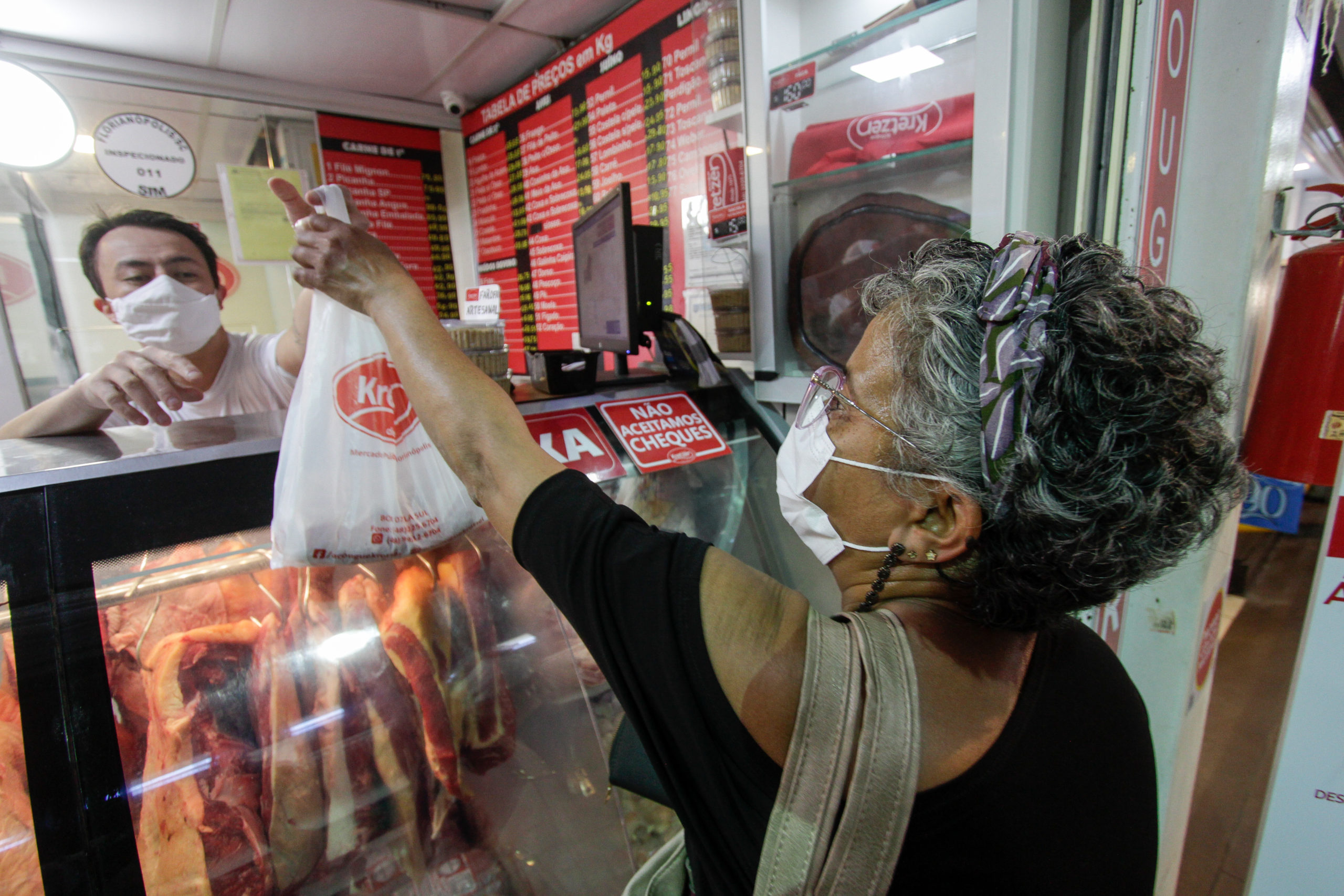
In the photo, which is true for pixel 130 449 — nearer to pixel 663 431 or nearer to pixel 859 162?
pixel 663 431

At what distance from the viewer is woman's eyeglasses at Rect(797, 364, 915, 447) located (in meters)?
0.86

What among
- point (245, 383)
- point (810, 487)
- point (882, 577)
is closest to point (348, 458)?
point (810, 487)

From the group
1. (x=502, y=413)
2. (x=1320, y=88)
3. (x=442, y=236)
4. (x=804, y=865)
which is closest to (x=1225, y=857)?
(x=804, y=865)

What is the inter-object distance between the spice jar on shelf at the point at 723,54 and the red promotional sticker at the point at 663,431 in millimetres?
1190

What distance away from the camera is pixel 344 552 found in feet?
3.43

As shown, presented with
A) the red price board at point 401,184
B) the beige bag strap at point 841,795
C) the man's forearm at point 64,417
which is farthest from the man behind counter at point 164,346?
the red price board at point 401,184

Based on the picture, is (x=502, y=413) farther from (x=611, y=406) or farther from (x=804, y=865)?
(x=611, y=406)

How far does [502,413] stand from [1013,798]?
76 cm

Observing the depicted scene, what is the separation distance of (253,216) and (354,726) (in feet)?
7.51

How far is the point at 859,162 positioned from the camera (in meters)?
1.95

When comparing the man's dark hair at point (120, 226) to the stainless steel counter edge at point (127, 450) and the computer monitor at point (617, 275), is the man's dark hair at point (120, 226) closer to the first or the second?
the stainless steel counter edge at point (127, 450)

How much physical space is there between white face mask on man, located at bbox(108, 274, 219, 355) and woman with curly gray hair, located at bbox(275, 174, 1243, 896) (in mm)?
1296

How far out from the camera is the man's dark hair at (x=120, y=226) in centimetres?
205

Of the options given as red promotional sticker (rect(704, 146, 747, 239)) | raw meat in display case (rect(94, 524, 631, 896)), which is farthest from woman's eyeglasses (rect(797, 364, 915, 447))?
red promotional sticker (rect(704, 146, 747, 239))
